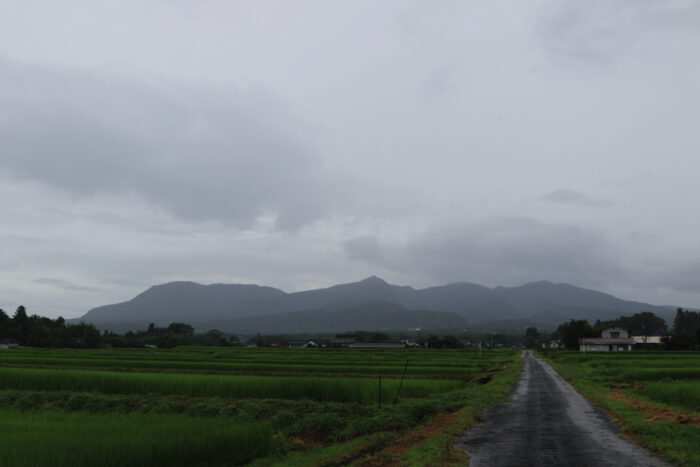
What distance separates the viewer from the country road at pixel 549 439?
44.9 feet

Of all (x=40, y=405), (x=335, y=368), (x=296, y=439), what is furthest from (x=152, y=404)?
(x=335, y=368)

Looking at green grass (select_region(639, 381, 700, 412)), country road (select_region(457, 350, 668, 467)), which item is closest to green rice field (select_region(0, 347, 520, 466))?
country road (select_region(457, 350, 668, 467))

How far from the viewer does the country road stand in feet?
44.9

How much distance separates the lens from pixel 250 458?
15047 mm

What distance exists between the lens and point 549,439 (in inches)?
650

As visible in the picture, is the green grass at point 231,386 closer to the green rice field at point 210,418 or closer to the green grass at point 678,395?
the green rice field at point 210,418

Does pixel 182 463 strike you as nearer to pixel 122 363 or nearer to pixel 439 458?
pixel 439 458

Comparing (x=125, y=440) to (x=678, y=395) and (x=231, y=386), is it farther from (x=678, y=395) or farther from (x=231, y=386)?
(x=678, y=395)

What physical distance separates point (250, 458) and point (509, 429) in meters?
9.39

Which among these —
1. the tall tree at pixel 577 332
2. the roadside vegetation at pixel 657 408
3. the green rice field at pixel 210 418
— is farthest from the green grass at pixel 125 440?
the tall tree at pixel 577 332

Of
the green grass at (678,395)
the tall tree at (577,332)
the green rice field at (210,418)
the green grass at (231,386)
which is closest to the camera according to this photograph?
the green rice field at (210,418)

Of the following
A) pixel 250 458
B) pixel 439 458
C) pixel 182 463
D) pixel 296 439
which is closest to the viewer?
pixel 182 463

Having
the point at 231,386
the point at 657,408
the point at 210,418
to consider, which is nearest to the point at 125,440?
the point at 210,418

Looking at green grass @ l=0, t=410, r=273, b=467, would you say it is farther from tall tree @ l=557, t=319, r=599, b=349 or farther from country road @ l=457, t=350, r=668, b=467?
tall tree @ l=557, t=319, r=599, b=349
